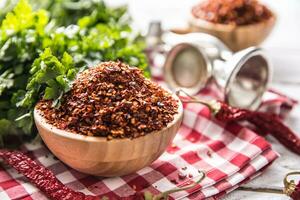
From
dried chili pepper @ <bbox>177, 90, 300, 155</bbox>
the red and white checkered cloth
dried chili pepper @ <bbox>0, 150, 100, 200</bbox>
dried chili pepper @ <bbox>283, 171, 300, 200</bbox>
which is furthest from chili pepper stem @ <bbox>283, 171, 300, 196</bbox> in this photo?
dried chili pepper @ <bbox>0, 150, 100, 200</bbox>

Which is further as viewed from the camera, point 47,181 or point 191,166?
point 191,166

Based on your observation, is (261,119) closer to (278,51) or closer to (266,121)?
(266,121)

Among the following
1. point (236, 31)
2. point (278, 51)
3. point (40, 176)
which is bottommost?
point (40, 176)

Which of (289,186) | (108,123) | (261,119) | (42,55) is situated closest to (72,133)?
(108,123)

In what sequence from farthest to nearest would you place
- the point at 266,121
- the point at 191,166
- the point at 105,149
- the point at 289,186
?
the point at 266,121 < the point at 191,166 < the point at 289,186 < the point at 105,149

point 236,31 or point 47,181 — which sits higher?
point 236,31

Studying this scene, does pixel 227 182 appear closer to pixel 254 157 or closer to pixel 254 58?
pixel 254 157

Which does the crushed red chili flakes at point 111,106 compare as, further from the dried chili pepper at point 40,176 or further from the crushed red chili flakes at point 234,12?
the crushed red chili flakes at point 234,12
